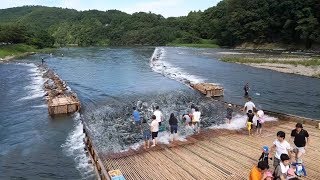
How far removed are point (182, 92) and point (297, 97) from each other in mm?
13635

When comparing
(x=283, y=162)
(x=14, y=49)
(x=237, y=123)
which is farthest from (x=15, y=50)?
(x=283, y=162)

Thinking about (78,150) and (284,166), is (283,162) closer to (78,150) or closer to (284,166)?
(284,166)

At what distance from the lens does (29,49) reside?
451 ft

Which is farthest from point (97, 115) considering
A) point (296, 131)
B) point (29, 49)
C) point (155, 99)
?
point (29, 49)

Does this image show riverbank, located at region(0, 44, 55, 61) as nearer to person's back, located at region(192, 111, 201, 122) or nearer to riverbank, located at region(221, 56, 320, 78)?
riverbank, located at region(221, 56, 320, 78)

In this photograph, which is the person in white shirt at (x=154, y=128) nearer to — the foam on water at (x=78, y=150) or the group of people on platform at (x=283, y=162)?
the foam on water at (x=78, y=150)

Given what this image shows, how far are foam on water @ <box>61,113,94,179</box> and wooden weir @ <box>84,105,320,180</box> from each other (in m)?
1.20

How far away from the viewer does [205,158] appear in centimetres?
1850

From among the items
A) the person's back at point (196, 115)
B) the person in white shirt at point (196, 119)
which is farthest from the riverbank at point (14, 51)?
the person's back at point (196, 115)

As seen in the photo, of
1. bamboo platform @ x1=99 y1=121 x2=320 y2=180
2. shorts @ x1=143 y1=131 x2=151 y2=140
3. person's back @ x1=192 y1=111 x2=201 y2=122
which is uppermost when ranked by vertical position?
person's back @ x1=192 y1=111 x2=201 y2=122

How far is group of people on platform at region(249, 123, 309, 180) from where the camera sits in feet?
39.8

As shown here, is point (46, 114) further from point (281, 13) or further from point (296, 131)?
point (281, 13)

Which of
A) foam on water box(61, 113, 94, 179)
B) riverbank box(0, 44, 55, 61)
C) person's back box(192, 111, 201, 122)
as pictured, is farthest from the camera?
riverbank box(0, 44, 55, 61)

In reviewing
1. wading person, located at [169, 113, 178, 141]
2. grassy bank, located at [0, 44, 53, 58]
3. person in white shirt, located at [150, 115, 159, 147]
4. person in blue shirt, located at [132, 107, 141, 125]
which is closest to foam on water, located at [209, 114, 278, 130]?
wading person, located at [169, 113, 178, 141]
